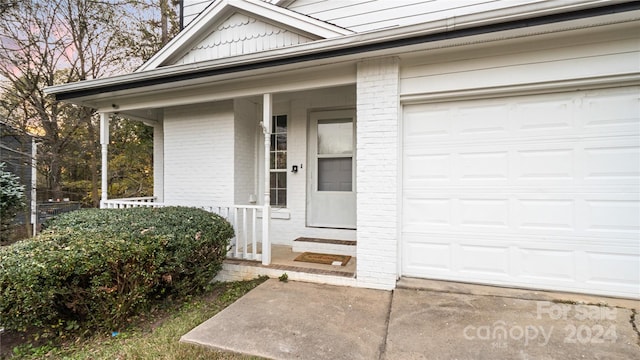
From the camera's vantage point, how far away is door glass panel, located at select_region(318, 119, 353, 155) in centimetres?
545

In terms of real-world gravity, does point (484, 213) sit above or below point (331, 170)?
below

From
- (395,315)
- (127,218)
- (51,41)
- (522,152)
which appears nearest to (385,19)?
(522,152)

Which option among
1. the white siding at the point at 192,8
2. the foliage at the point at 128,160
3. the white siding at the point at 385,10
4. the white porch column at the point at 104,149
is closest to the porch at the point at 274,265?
the white porch column at the point at 104,149

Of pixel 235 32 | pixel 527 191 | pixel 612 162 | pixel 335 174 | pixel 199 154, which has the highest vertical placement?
pixel 235 32

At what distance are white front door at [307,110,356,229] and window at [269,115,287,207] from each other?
0.57 meters

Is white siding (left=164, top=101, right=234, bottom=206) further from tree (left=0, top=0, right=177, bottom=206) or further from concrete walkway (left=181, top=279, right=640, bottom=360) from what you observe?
tree (left=0, top=0, right=177, bottom=206)

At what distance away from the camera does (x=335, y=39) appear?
3.45 meters

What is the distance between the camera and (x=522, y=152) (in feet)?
11.3

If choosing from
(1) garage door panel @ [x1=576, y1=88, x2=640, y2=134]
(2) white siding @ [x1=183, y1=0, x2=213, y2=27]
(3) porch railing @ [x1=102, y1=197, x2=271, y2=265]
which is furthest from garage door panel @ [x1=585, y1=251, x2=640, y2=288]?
(2) white siding @ [x1=183, y1=0, x2=213, y2=27]

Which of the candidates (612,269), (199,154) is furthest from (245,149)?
(612,269)

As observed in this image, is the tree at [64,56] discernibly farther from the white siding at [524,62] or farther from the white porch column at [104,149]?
the white siding at [524,62]

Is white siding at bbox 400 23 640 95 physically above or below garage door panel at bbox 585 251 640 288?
above

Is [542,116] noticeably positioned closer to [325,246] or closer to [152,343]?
[325,246]

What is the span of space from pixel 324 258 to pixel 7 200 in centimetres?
607
